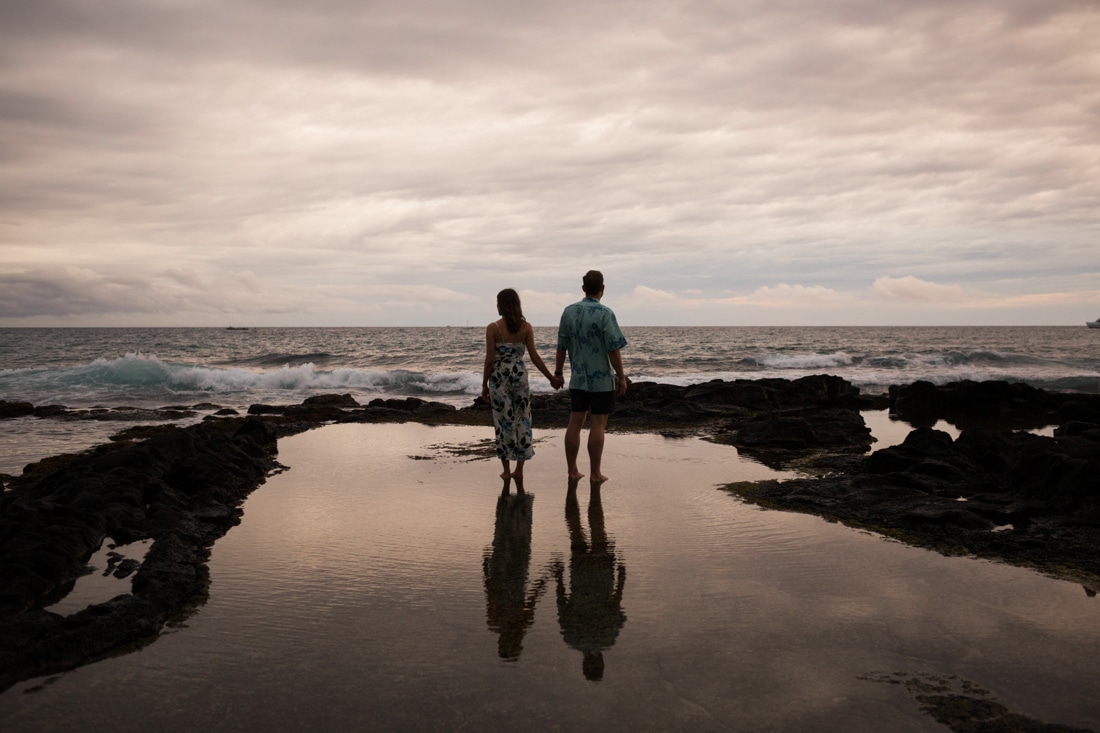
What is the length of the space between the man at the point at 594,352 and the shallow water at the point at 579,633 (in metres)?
1.58

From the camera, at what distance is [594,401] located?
736 cm

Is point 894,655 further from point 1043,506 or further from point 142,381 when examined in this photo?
point 142,381

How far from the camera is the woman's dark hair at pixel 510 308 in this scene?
7188 mm

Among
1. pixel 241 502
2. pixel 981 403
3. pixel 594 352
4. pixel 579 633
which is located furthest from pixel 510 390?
pixel 981 403

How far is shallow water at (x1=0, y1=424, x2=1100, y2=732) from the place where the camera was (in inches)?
108

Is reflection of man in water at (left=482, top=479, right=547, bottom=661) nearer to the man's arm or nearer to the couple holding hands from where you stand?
the couple holding hands

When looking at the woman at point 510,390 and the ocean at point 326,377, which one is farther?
the ocean at point 326,377

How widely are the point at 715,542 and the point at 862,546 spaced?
3.31 ft

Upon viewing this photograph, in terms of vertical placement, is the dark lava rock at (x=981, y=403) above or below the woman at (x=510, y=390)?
below

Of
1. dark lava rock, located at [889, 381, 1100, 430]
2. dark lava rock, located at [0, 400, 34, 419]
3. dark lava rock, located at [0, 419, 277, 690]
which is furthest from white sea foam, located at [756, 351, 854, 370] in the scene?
dark lava rock, located at [0, 419, 277, 690]

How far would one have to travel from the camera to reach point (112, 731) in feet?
8.57

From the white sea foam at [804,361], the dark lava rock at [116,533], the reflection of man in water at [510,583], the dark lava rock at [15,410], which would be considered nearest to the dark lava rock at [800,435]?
the reflection of man in water at [510,583]

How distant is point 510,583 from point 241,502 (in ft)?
11.2

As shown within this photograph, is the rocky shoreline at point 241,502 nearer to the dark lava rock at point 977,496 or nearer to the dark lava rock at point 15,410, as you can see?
the dark lava rock at point 977,496
